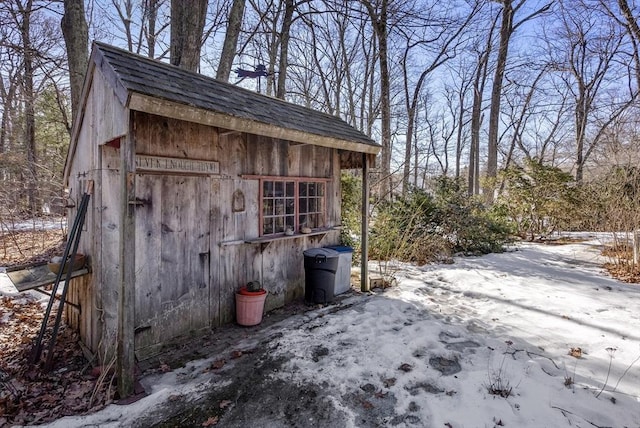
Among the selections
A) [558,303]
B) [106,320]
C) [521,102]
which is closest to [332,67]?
[521,102]

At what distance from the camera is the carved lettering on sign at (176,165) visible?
3.19 m

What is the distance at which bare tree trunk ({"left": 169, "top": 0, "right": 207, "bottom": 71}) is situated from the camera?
22.1ft

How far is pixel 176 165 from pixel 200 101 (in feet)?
2.46

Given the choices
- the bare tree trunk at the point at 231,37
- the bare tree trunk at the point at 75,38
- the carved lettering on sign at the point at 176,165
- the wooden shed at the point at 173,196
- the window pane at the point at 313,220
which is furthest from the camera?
the bare tree trunk at the point at 231,37

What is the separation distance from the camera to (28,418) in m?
2.45

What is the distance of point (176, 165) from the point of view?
3443 mm

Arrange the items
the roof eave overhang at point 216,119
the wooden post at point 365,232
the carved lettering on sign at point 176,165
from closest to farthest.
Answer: the roof eave overhang at point 216,119 → the carved lettering on sign at point 176,165 → the wooden post at point 365,232

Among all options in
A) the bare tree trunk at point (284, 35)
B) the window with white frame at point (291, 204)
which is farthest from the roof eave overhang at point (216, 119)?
the bare tree trunk at point (284, 35)

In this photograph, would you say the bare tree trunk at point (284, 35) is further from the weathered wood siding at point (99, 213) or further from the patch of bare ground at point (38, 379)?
the patch of bare ground at point (38, 379)

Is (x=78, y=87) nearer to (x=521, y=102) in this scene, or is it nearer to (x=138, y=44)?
(x=138, y=44)

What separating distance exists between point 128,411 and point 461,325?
3627mm

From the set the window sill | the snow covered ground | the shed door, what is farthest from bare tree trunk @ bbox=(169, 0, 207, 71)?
the snow covered ground

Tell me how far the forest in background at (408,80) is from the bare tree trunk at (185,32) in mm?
23

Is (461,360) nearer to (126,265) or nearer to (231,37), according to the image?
(126,265)
